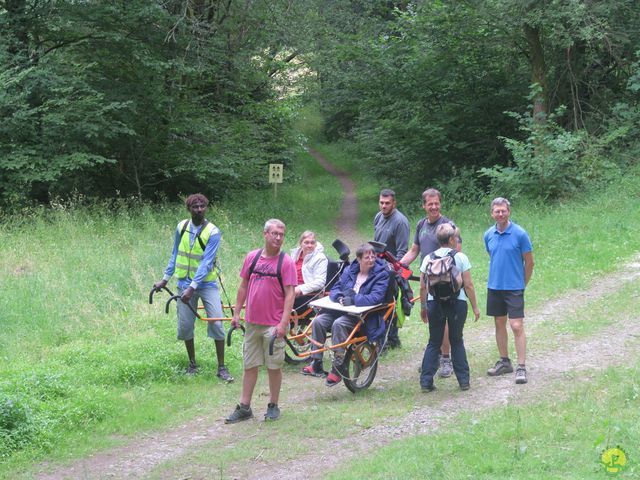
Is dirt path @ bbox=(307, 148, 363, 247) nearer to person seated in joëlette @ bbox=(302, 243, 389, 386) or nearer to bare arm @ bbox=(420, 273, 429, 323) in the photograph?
person seated in joëlette @ bbox=(302, 243, 389, 386)

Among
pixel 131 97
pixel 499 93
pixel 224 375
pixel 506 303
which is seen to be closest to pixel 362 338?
pixel 506 303

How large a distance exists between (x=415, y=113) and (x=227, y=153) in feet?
20.7

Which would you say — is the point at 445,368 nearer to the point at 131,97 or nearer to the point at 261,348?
the point at 261,348

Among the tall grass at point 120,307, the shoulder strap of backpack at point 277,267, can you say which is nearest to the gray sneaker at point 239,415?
the tall grass at point 120,307

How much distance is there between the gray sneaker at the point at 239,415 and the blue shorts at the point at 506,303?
2.63 meters

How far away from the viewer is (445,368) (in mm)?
7984

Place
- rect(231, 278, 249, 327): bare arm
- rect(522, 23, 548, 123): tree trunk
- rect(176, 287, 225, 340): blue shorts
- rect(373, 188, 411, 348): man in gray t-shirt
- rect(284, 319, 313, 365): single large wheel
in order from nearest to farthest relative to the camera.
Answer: rect(231, 278, 249, 327): bare arm < rect(176, 287, 225, 340): blue shorts < rect(373, 188, 411, 348): man in gray t-shirt < rect(284, 319, 313, 365): single large wheel < rect(522, 23, 548, 123): tree trunk

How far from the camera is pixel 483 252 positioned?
50.1 ft

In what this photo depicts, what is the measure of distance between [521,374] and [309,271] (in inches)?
108

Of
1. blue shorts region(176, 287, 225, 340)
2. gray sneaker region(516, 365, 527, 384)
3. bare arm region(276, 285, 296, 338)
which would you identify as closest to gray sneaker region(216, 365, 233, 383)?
blue shorts region(176, 287, 225, 340)

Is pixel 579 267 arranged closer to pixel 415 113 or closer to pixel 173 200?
pixel 415 113

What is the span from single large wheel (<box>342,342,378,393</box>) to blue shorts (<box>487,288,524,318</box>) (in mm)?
1260

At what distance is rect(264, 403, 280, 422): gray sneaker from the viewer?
6938mm

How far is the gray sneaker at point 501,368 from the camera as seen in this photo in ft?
25.5
